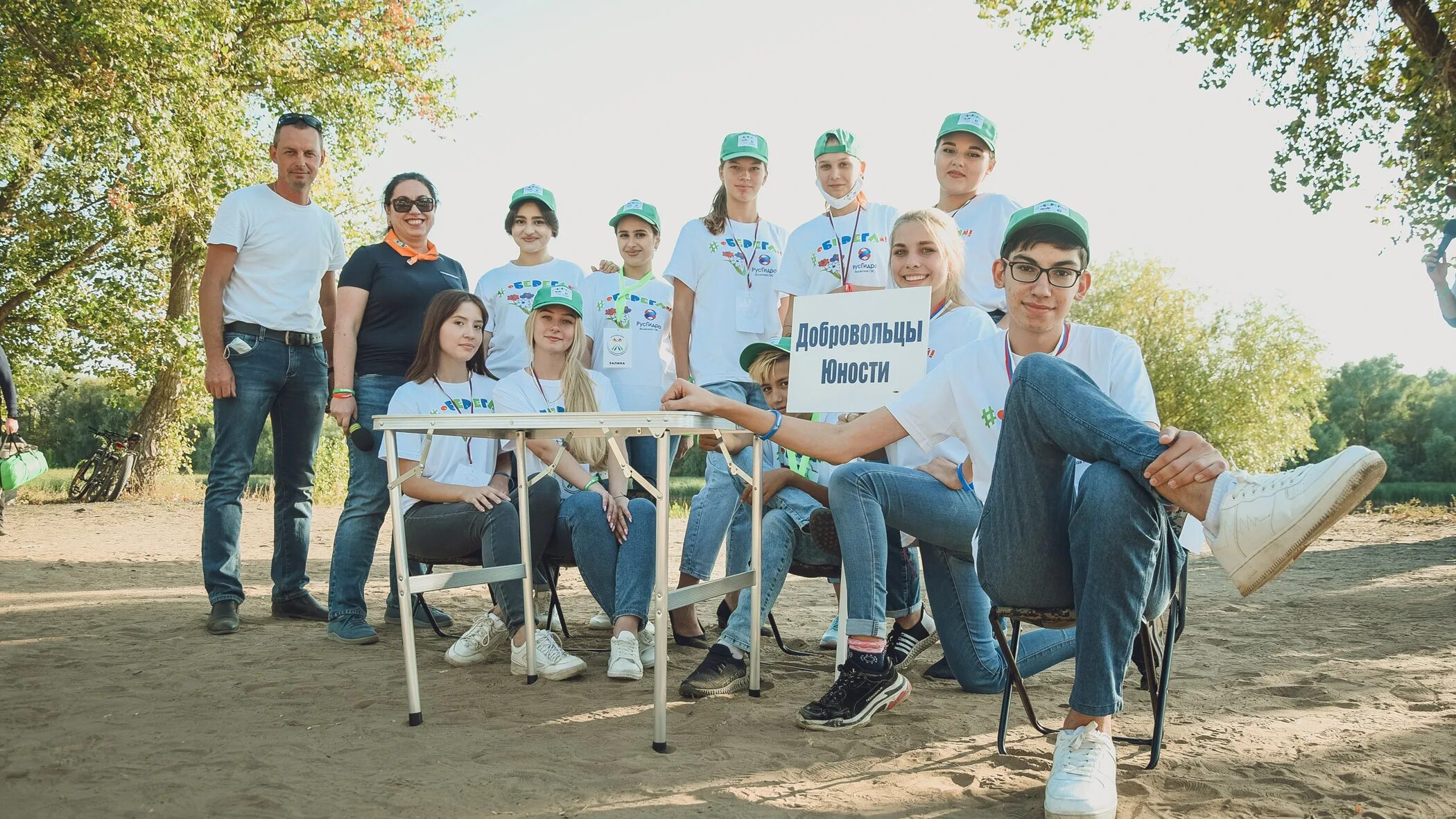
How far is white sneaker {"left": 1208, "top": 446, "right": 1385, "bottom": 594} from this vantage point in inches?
83.9

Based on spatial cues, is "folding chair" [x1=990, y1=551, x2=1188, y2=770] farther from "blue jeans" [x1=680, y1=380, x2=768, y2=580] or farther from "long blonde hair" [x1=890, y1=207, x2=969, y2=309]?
"blue jeans" [x1=680, y1=380, x2=768, y2=580]

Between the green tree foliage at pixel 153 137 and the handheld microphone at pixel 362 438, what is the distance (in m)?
9.35

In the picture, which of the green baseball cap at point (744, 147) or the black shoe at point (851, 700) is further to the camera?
the green baseball cap at point (744, 147)

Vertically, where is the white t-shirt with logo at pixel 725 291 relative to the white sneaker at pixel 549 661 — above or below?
above

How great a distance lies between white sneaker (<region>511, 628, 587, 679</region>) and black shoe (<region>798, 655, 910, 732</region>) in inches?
39.5

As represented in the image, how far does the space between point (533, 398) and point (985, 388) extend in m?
2.17

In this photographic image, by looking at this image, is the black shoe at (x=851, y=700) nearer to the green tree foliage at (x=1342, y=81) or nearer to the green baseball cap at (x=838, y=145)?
the green baseball cap at (x=838, y=145)

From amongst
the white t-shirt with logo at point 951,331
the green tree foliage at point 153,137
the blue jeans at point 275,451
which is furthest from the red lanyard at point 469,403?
the green tree foliage at point 153,137

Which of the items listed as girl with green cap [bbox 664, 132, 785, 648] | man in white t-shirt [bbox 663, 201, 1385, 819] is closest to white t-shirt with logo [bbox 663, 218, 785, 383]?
girl with green cap [bbox 664, 132, 785, 648]

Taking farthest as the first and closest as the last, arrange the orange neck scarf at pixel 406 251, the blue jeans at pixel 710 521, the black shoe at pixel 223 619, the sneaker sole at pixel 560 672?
the orange neck scarf at pixel 406 251, the black shoe at pixel 223 619, the blue jeans at pixel 710 521, the sneaker sole at pixel 560 672

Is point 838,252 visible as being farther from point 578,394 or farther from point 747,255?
point 578,394

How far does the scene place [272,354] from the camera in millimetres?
5062

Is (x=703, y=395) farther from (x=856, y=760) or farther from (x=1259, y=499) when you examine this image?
(x=1259, y=499)

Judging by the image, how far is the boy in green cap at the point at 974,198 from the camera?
4.68 m
